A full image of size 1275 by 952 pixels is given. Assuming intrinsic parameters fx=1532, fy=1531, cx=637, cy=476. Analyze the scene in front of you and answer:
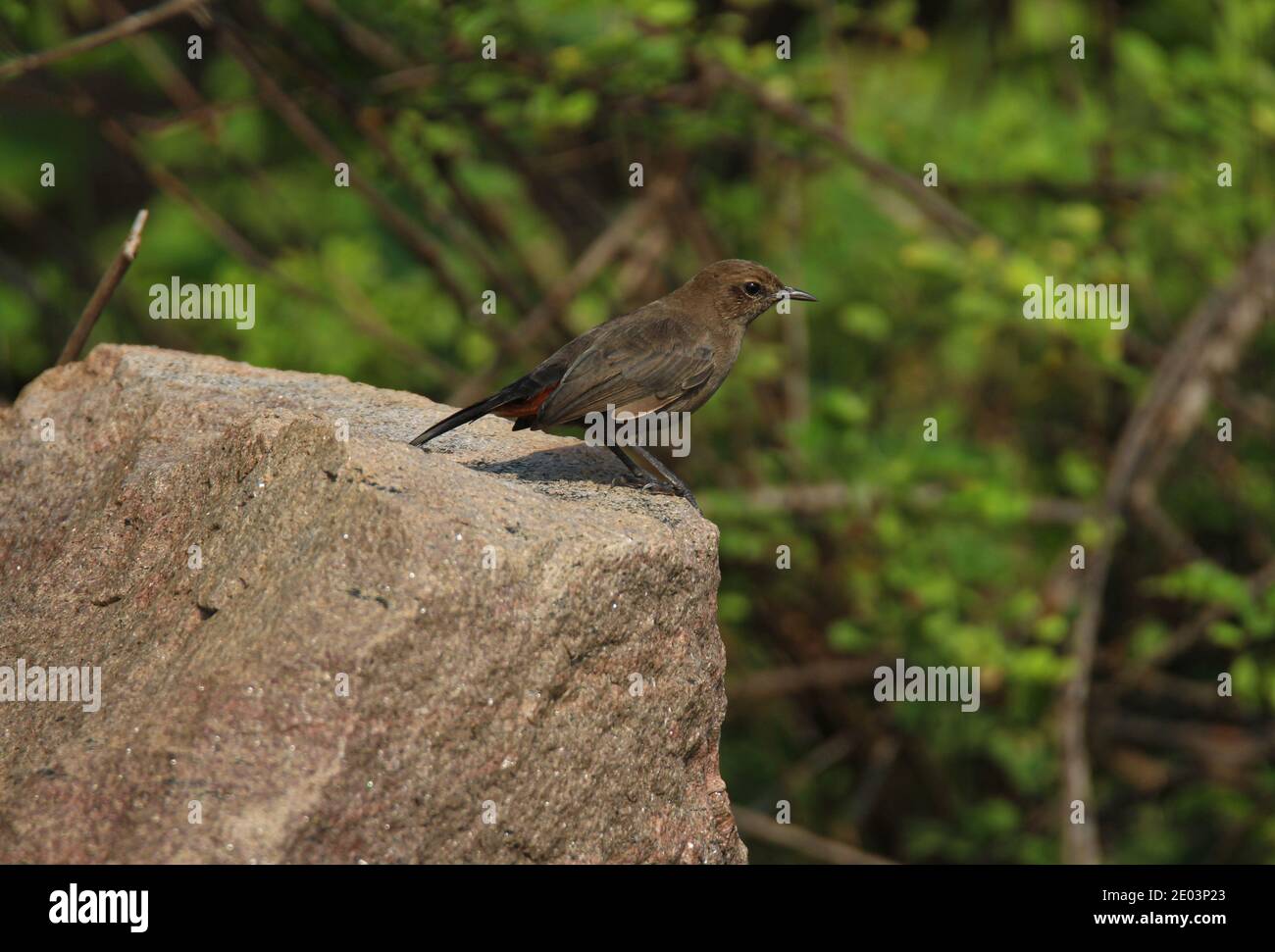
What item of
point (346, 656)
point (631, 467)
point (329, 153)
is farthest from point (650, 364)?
point (329, 153)

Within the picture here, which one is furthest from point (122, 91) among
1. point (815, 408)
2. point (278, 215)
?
point (815, 408)

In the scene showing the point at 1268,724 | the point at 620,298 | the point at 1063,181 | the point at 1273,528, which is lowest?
the point at 1268,724

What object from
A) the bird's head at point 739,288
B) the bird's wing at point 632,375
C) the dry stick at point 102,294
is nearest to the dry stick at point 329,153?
the dry stick at point 102,294

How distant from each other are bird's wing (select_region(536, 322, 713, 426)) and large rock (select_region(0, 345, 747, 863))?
1.53ft

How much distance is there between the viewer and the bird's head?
5.87 m

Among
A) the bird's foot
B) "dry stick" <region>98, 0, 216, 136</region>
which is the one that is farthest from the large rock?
"dry stick" <region>98, 0, 216, 136</region>

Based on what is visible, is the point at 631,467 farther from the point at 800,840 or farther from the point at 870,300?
the point at 870,300

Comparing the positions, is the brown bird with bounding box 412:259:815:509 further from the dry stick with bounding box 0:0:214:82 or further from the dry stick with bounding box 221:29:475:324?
the dry stick with bounding box 221:29:475:324

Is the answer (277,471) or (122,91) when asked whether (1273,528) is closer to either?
(277,471)

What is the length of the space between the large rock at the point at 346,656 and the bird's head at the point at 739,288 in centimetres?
149

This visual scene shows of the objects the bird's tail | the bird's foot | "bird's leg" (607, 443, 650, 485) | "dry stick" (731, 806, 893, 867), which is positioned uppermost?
the bird's tail

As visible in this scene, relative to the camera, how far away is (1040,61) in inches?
417

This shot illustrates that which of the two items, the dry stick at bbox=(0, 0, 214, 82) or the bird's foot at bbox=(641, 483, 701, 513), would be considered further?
the dry stick at bbox=(0, 0, 214, 82)

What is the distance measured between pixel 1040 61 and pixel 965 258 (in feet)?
10.9
